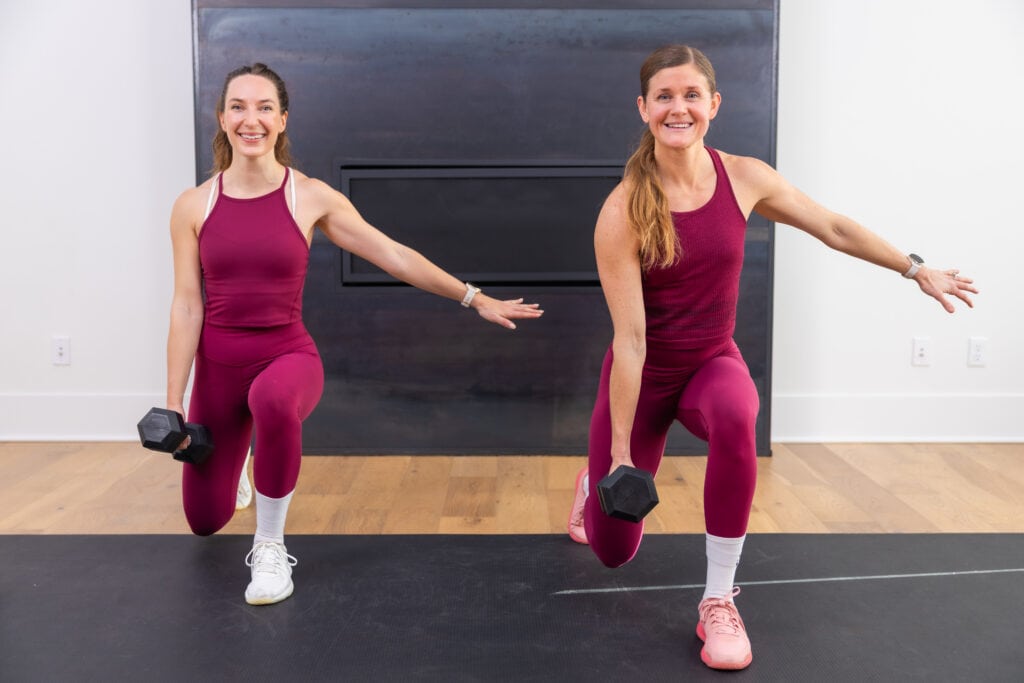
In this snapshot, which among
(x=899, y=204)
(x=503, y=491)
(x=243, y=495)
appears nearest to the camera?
(x=243, y=495)

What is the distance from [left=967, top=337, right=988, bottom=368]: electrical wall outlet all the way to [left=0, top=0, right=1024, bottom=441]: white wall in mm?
28

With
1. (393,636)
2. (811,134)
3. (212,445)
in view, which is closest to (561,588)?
(393,636)

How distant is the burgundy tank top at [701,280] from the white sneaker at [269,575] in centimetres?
99

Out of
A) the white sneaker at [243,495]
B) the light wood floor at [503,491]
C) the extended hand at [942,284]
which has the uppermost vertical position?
the extended hand at [942,284]

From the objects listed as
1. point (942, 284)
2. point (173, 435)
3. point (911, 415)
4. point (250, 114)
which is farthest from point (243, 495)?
point (911, 415)

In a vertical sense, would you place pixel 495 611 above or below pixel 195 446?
below

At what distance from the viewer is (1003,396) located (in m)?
3.65

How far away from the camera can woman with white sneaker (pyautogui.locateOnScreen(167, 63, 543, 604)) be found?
7.29 ft

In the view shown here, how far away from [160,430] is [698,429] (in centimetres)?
122

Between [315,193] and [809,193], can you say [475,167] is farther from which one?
[809,193]

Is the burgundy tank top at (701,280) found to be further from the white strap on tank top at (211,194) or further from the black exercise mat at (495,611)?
the white strap on tank top at (211,194)

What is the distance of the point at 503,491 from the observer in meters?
3.01

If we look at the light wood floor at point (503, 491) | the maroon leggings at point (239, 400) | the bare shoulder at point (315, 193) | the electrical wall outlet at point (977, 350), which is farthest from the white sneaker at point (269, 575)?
the electrical wall outlet at point (977, 350)

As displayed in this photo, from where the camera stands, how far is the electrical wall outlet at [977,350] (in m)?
3.63
